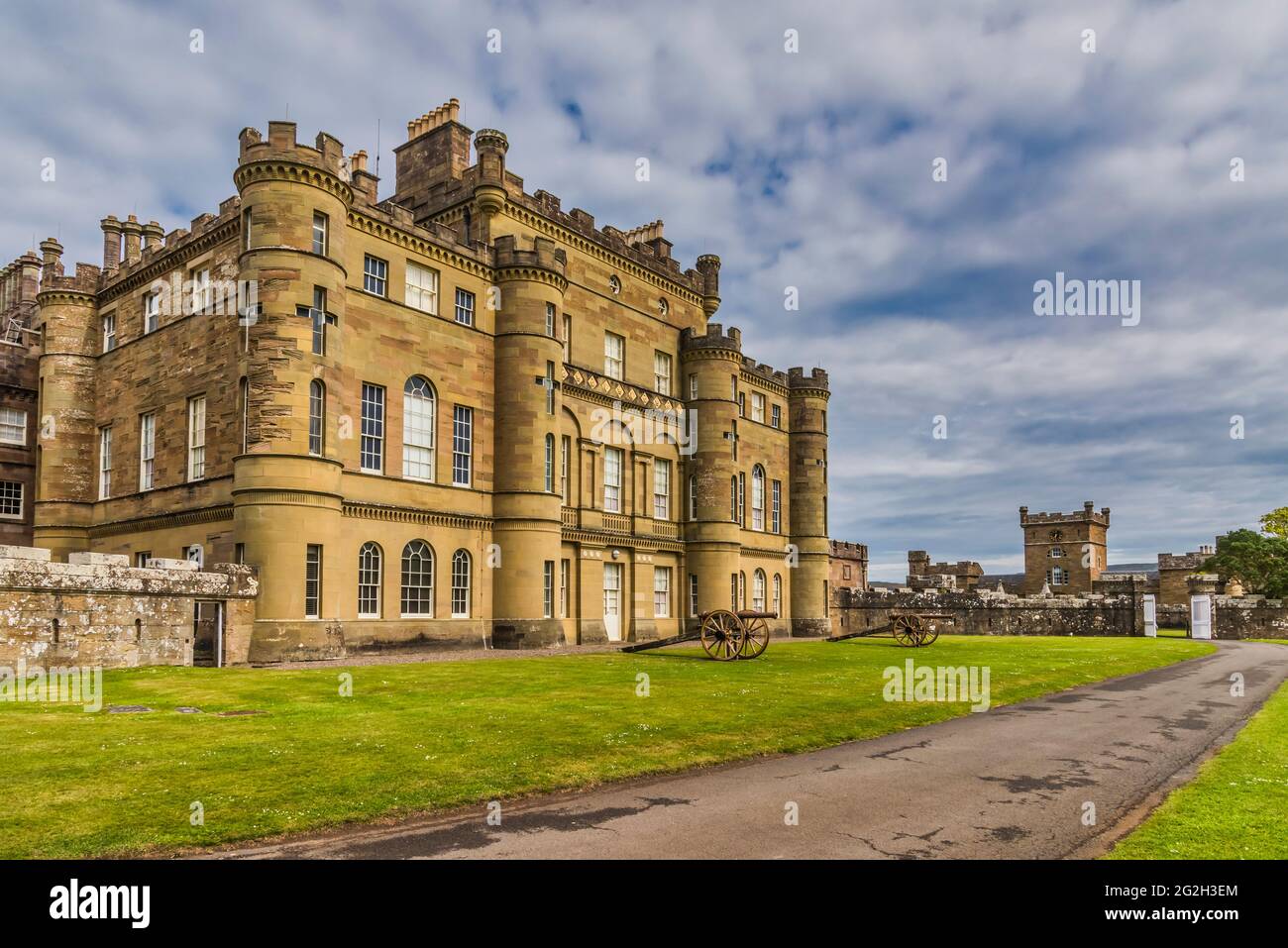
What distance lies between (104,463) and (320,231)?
1387cm

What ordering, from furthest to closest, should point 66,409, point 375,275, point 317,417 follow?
point 66,409, point 375,275, point 317,417

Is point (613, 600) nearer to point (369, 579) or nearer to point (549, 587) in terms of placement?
point (549, 587)

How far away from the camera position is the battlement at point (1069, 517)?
282ft

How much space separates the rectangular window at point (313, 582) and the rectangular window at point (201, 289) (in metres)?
9.61

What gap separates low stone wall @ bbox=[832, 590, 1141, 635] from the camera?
2003 inches

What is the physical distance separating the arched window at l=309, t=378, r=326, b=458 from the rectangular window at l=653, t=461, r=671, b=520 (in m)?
17.4

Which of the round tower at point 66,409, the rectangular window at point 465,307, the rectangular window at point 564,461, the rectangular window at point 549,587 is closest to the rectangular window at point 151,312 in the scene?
the round tower at point 66,409

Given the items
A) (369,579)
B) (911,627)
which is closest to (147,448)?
(369,579)

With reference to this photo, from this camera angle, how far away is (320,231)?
2617cm

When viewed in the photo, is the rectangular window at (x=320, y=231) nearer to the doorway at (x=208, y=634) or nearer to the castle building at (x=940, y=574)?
the doorway at (x=208, y=634)

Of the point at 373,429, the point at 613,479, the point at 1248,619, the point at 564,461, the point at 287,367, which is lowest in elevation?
the point at 1248,619

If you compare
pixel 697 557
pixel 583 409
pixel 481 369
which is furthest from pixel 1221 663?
pixel 481 369

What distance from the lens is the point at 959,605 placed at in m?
55.6
